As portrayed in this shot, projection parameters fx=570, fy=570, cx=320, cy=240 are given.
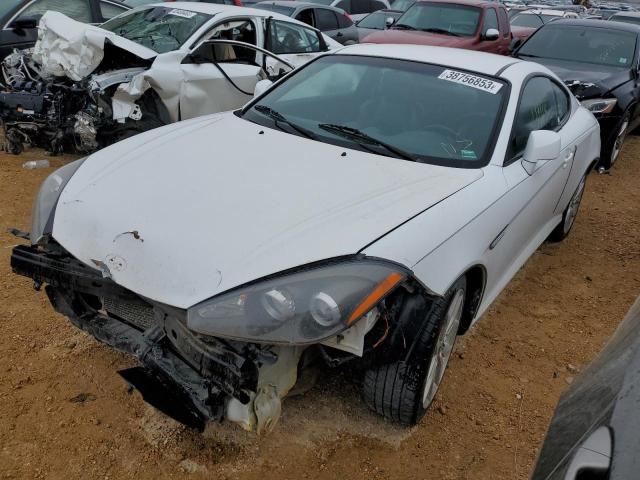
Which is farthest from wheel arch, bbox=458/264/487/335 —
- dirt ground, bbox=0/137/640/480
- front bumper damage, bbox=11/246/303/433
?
front bumper damage, bbox=11/246/303/433

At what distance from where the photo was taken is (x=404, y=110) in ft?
10.5

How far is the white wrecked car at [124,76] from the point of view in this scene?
17.9ft

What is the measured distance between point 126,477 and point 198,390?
57 cm

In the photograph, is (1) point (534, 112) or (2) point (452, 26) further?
(2) point (452, 26)

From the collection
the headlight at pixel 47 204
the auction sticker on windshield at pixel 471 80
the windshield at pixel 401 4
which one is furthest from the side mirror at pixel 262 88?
the windshield at pixel 401 4

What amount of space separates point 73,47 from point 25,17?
1.99 meters

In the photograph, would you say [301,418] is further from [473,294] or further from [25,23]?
[25,23]

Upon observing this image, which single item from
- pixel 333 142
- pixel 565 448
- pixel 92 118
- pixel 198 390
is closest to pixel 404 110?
pixel 333 142

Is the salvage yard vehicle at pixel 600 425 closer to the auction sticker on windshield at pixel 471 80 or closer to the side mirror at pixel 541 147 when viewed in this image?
the side mirror at pixel 541 147

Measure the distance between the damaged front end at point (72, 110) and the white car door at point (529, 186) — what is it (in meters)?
3.55

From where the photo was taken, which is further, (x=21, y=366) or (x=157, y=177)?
(x=21, y=366)

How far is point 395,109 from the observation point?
3209 millimetres

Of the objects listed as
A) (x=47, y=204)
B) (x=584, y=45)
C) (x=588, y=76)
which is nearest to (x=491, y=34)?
(x=584, y=45)

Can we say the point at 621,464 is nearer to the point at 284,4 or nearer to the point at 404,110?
the point at 404,110
